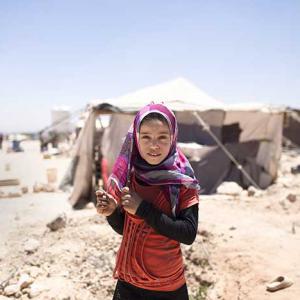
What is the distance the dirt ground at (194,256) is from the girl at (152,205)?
183 cm

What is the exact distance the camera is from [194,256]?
410 centimetres

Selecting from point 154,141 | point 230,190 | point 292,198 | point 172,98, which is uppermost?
point 154,141

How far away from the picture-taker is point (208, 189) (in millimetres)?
8375

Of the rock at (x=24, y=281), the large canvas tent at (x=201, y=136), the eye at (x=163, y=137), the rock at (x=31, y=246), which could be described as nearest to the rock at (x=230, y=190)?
the large canvas tent at (x=201, y=136)

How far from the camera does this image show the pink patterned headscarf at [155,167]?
150cm

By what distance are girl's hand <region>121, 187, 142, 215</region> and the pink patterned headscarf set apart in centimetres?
10

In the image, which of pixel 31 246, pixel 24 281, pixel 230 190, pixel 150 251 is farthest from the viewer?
pixel 230 190

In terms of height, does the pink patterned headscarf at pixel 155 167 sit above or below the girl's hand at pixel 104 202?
above

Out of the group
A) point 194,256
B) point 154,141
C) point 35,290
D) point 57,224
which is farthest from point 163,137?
point 57,224

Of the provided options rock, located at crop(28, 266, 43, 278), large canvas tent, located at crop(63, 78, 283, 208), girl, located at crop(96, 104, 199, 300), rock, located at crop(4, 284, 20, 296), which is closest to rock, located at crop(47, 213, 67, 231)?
rock, located at crop(28, 266, 43, 278)

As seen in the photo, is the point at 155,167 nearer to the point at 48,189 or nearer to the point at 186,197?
the point at 186,197

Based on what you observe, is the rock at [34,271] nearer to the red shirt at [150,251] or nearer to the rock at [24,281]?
the rock at [24,281]

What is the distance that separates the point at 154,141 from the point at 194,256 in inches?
115

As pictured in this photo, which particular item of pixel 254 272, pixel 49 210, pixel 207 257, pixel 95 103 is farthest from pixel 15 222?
pixel 254 272
